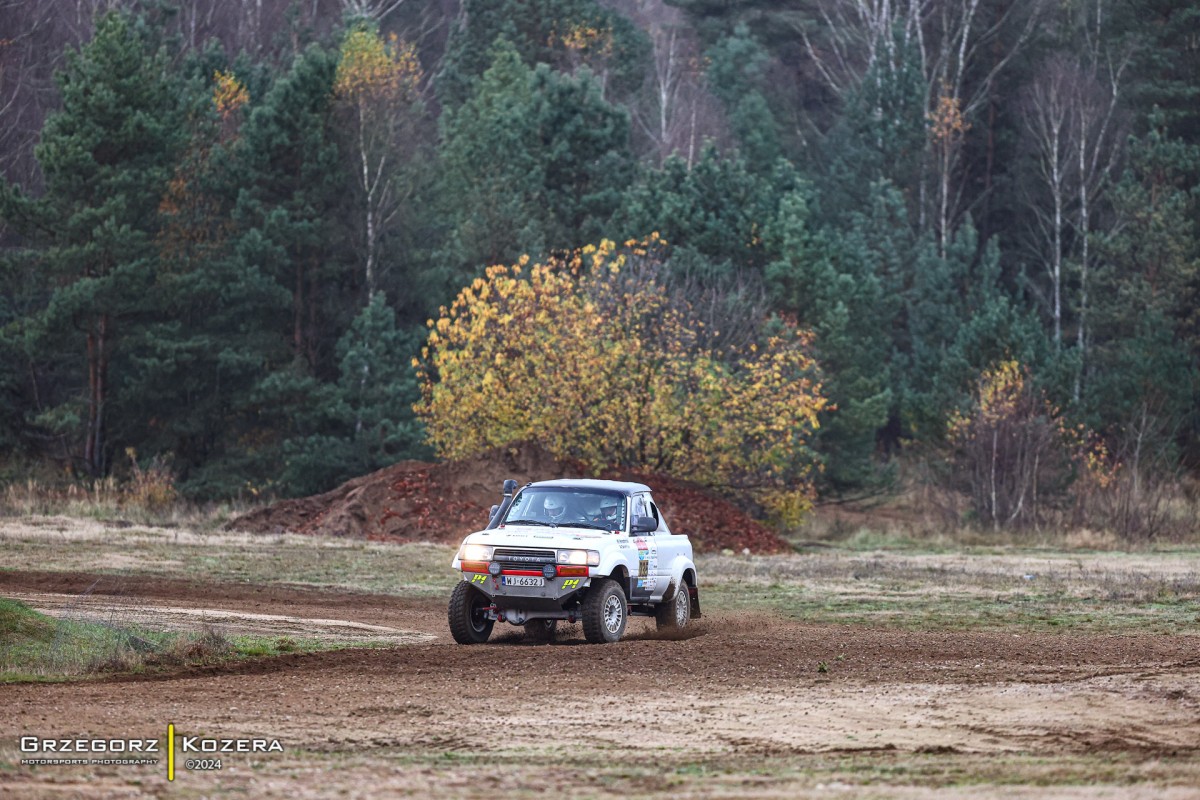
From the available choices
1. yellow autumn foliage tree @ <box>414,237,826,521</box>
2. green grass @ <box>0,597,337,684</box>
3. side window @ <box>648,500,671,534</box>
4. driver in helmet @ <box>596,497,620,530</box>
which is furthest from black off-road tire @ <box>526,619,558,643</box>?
yellow autumn foliage tree @ <box>414,237,826,521</box>

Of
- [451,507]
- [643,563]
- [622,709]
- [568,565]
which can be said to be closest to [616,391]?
[451,507]

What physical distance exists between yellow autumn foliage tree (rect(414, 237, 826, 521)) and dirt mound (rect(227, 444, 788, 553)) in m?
1.23

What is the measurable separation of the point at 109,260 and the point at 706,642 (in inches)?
1510

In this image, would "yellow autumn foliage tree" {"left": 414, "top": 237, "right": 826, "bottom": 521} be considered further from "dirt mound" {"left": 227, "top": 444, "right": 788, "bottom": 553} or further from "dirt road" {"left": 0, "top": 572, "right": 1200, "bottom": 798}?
"dirt road" {"left": 0, "top": 572, "right": 1200, "bottom": 798}

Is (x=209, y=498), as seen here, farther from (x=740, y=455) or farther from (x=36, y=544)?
(x=36, y=544)

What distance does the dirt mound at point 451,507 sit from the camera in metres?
38.1

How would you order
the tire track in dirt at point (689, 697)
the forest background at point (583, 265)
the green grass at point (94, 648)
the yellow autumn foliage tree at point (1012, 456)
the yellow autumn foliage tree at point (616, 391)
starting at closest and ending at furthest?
the tire track in dirt at point (689, 697) < the green grass at point (94, 648) < the yellow autumn foliage tree at point (616, 391) < the forest background at point (583, 265) < the yellow autumn foliage tree at point (1012, 456)

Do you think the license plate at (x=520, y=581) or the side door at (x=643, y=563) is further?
the side door at (x=643, y=563)

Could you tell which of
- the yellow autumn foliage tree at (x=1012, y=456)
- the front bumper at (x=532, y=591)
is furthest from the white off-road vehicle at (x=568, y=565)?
the yellow autumn foliage tree at (x=1012, y=456)

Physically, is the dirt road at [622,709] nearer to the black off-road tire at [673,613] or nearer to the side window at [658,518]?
the black off-road tire at [673,613]

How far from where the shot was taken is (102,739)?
11.6 m

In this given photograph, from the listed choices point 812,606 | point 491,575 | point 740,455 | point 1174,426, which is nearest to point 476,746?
point 491,575

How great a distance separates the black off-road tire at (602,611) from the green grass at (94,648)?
287 cm

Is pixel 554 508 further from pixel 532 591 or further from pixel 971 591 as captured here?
pixel 971 591
